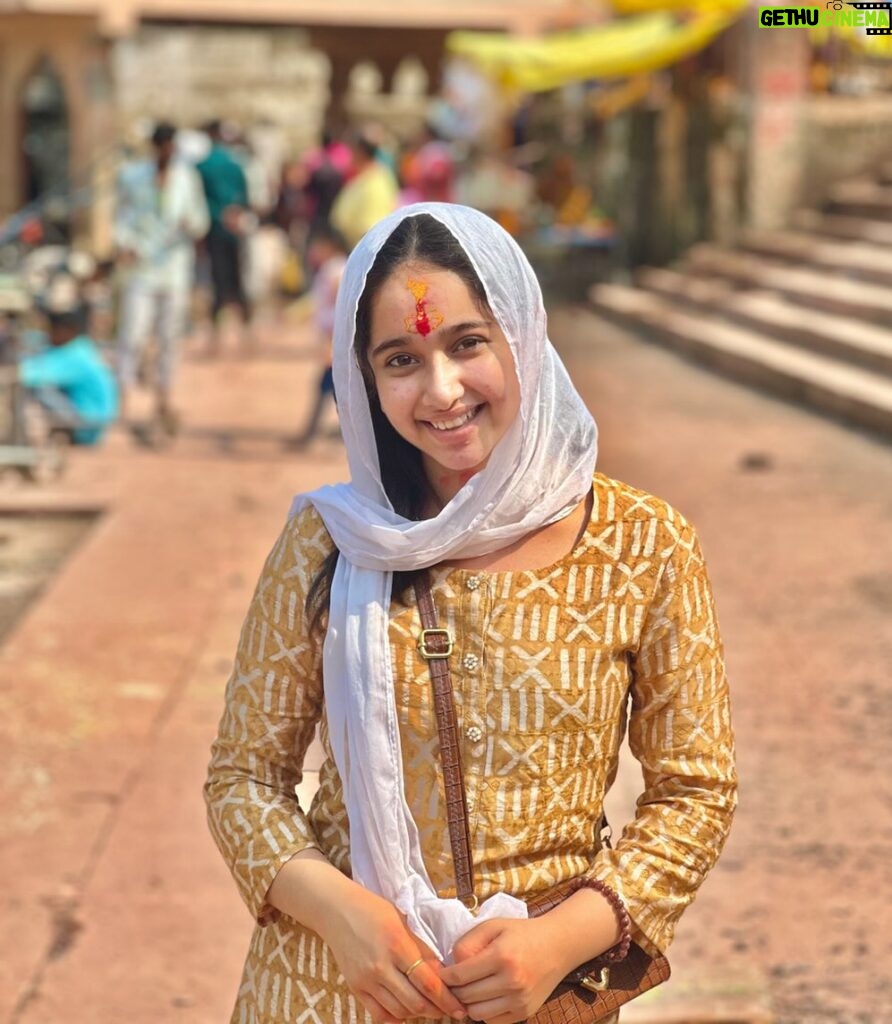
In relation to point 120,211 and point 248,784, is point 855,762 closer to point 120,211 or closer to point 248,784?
point 248,784

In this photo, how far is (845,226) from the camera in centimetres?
1359

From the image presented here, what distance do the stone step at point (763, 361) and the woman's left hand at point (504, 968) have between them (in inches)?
320

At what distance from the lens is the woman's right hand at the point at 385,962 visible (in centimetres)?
165

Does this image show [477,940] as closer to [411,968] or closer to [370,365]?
[411,968]

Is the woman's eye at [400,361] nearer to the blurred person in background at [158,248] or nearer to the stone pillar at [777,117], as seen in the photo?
the blurred person in background at [158,248]

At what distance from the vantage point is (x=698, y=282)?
1491 cm

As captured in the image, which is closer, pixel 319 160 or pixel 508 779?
pixel 508 779

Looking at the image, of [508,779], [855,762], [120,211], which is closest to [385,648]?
[508,779]

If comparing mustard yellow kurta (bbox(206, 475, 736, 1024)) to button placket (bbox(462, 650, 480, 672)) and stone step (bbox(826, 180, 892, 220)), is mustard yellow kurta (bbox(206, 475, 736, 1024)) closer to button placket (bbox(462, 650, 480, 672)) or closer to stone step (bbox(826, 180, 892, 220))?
button placket (bbox(462, 650, 480, 672))

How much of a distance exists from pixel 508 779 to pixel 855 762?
312cm

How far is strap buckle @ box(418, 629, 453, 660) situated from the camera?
171 centimetres

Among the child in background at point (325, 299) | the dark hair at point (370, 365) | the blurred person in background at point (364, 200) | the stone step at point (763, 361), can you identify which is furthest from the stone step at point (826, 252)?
the dark hair at point (370, 365)

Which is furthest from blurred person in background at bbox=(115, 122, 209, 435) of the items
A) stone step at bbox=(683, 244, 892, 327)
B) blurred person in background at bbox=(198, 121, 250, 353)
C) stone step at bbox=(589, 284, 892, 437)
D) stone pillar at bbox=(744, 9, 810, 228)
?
stone pillar at bbox=(744, 9, 810, 228)

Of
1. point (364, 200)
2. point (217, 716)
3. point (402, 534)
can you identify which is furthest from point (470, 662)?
point (364, 200)
